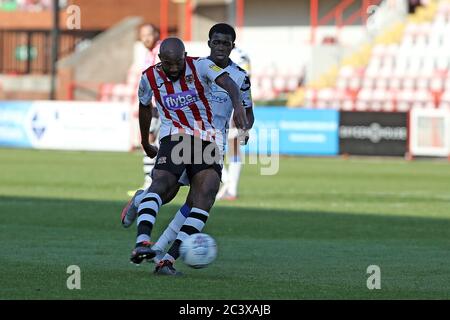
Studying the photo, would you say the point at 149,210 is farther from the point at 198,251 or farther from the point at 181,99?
the point at 181,99

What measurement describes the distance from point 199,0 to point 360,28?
20.9 feet

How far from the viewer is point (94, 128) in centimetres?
3216

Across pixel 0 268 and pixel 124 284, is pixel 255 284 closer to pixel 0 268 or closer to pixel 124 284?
pixel 124 284

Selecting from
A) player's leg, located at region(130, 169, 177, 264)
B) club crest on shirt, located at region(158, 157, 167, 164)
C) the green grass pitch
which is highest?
club crest on shirt, located at region(158, 157, 167, 164)

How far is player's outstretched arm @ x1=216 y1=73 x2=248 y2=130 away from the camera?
9344mm

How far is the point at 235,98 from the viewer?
953cm

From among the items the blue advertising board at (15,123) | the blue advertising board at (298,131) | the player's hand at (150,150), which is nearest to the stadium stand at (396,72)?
the blue advertising board at (298,131)

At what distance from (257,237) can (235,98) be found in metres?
3.92

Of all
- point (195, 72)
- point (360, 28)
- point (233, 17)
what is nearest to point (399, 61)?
point (360, 28)

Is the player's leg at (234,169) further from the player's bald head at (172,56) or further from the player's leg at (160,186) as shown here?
the player's bald head at (172,56)

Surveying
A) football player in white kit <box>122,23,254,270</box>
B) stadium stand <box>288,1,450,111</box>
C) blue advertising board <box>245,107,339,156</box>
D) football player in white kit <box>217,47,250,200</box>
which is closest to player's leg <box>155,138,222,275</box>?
football player in white kit <box>122,23,254,270</box>

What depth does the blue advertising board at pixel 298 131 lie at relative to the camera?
3061 cm

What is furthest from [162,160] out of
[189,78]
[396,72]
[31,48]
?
[31,48]

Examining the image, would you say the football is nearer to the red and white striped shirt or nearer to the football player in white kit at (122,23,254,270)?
the football player in white kit at (122,23,254,270)
